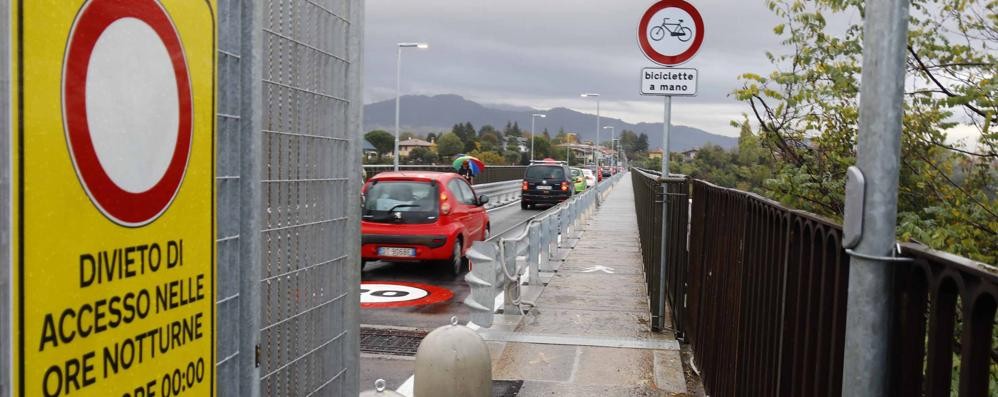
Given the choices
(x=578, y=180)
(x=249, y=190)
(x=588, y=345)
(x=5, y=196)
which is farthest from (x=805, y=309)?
(x=578, y=180)

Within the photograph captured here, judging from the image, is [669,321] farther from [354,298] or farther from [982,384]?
[982,384]

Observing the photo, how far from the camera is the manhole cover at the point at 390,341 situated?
7.46 metres

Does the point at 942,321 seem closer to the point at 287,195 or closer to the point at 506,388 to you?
the point at 287,195

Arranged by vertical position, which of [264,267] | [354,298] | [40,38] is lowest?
[354,298]

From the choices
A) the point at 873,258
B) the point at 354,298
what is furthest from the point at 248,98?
the point at 873,258

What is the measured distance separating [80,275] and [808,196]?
280 inches

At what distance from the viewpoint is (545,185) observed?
3300 cm

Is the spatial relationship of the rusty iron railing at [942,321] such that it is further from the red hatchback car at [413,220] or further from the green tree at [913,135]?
the red hatchback car at [413,220]

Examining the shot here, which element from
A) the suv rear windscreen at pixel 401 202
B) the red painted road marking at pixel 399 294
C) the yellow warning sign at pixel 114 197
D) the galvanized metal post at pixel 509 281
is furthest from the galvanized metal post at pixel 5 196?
the suv rear windscreen at pixel 401 202

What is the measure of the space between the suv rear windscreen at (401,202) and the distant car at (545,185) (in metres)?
19.9

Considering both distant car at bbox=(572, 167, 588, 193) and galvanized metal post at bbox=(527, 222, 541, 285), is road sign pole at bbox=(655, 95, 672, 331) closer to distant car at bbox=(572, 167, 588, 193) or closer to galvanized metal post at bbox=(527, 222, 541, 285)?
galvanized metal post at bbox=(527, 222, 541, 285)

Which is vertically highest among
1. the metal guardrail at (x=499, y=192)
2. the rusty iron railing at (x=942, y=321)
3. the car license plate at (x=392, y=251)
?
the rusty iron railing at (x=942, y=321)

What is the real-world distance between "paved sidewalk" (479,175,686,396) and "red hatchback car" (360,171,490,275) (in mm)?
1782

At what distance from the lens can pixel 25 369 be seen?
1.50m
